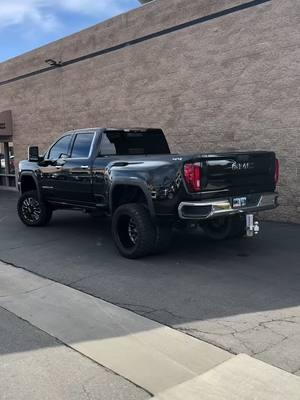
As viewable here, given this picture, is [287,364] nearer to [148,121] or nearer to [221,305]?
[221,305]

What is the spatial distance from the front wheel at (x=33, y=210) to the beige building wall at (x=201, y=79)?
3.68 metres

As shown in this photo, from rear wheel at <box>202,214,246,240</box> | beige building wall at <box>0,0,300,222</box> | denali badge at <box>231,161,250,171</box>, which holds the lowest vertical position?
rear wheel at <box>202,214,246,240</box>

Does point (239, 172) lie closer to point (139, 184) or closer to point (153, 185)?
point (153, 185)

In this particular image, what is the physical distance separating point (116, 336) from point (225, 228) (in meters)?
4.01

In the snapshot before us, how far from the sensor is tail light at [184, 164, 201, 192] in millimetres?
6375

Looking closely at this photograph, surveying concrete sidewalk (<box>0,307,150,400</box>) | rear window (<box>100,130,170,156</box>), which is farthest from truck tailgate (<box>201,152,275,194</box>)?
concrete sidewalk (<box>0,307,150,400</box>)

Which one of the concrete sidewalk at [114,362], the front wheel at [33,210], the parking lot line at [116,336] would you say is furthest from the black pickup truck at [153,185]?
the concrete sidewalk at [114,362]

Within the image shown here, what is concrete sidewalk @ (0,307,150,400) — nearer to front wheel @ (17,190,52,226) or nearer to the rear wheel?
the rear wheel

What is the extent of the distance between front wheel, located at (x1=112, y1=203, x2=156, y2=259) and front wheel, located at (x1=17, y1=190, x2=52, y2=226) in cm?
310

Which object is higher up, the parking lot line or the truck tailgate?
the truck tailgate

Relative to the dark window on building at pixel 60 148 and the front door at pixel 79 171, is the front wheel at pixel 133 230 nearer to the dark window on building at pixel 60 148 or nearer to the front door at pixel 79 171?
the front door at pixel 79 171

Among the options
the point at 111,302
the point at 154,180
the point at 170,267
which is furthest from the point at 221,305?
the point at 154,180

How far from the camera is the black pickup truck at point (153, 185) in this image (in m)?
6.48

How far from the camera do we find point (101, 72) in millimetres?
14391
